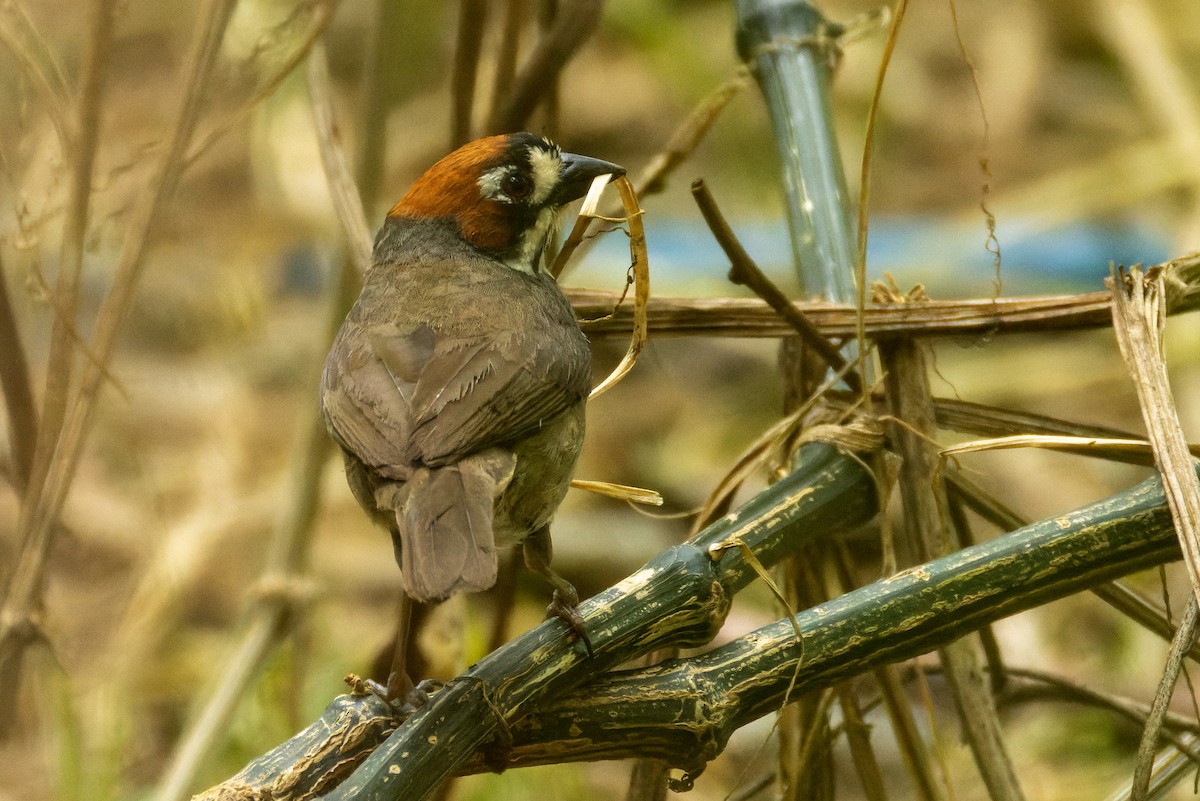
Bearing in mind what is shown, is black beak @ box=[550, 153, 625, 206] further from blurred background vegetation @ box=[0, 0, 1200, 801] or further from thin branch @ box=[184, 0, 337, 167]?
thin branch @ box=[184, 0, 337, 167]

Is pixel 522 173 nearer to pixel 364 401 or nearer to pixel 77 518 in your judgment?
pixel 364 401

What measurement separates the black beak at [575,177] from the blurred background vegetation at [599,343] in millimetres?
255

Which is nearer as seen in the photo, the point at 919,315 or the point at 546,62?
the point at 919,315

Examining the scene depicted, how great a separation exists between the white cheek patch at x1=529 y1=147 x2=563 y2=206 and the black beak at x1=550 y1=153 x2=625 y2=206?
0.6 inches

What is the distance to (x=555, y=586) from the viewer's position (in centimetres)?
240

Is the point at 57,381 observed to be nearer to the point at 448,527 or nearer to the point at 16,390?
the point at 16,390

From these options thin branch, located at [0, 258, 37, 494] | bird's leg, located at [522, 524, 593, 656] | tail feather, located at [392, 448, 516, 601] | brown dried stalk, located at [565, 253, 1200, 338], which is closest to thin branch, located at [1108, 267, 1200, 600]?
brown dried stalk, located at [565, 253, 1200, 338]

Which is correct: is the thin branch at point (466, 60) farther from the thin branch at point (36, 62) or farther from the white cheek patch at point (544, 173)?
the thin branch at point (36, 62)

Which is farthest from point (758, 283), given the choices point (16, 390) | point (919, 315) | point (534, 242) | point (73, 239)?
point (16, 390)

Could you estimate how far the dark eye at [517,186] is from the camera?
288 cm

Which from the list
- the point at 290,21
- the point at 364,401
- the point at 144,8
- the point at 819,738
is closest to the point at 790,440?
the point at 819,738

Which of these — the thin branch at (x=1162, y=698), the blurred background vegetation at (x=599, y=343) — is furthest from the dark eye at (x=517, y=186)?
the thin branch at (x=1162, y=698)

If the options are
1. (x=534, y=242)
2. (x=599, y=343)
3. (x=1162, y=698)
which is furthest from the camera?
(x=599, y=343)

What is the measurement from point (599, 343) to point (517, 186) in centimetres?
180
